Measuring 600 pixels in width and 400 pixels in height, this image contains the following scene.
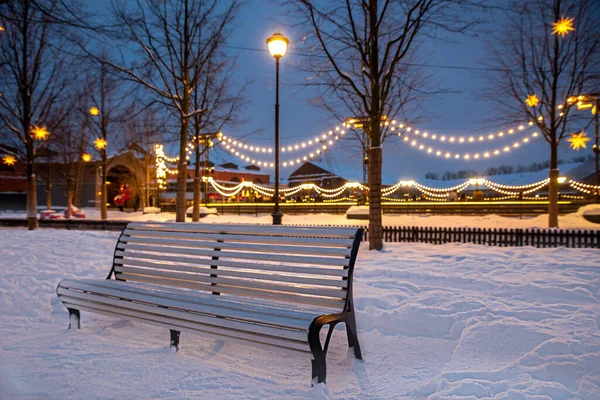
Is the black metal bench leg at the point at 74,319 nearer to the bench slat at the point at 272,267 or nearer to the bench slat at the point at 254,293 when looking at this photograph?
the bench slat at the point at 254,293

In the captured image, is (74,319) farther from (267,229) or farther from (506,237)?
(506,237)

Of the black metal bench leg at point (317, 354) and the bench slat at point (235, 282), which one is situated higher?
the bench slat at point (235, 282)

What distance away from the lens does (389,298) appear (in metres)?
5.25

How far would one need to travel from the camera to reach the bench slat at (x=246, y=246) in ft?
11.6

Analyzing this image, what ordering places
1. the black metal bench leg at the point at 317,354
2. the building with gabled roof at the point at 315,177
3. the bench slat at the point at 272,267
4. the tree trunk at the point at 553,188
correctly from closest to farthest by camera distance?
the black metal bench leg at the point at 317,354, the bench slat at the point at 272,267, the tree trunk at the point at 553,188, the building with gabled roof at the point at 315,177

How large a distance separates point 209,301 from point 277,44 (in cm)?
953

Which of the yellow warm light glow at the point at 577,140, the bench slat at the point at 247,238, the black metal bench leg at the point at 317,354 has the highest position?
the yellow warm light glow at the point at 577,140

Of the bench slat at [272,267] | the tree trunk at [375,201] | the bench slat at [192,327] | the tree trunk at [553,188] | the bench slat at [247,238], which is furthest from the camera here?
the tree trunk at [553,188]

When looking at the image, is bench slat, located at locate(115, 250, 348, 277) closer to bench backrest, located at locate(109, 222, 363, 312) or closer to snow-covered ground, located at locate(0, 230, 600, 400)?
bench backrest, located at locate(109, 222, 363, 312)

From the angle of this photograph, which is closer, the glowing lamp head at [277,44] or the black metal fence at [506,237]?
the black metal fence at [506,237]

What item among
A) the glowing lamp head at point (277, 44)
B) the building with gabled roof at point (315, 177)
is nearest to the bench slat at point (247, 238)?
the glowing lamp head at point (277, 44)

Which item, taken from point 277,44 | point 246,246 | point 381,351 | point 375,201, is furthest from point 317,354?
point 277,44

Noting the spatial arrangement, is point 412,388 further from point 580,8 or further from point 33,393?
point 580,8

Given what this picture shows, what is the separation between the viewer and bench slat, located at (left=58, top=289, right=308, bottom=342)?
292cm
